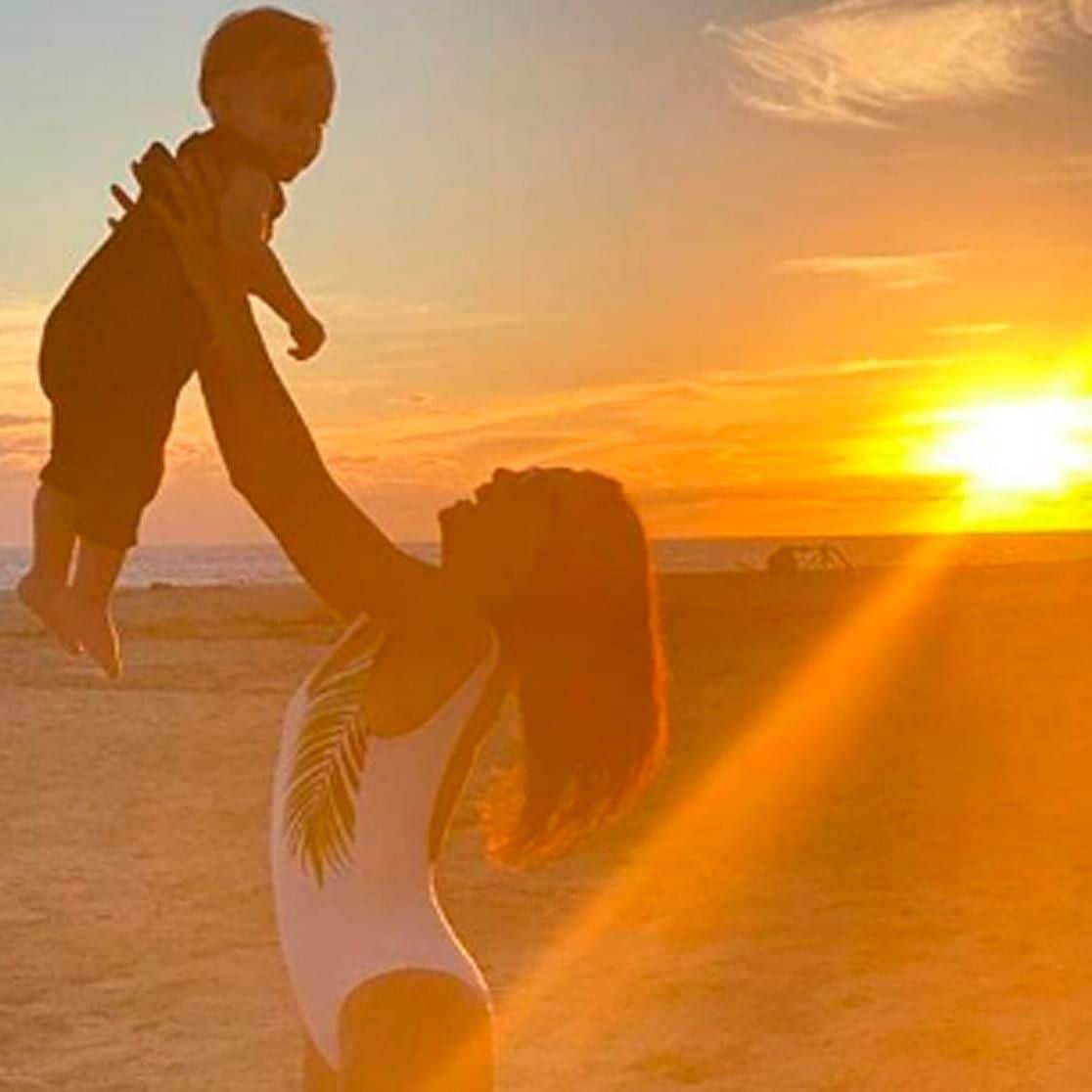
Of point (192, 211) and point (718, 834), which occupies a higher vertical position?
point (718, 834)

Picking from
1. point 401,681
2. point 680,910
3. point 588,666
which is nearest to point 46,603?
point 401,681

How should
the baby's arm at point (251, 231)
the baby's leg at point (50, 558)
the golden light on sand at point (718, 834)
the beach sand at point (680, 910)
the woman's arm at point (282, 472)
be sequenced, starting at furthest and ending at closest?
the golden light on sand at point (718, 834)
the beach sand at point (680, 910)
the baby's leg at point (50, 558)
the baby's arm at point (251, 231)
the woman's arm at point (282, 472)

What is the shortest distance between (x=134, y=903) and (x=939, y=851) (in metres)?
5.16

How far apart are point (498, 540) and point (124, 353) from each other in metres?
0.51

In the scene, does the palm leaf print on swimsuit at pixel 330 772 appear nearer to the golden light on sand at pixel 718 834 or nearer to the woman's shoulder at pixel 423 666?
the woman's shoulder at pixel 423 666

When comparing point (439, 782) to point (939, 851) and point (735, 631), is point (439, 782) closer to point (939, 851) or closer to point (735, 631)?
point (939, 851)

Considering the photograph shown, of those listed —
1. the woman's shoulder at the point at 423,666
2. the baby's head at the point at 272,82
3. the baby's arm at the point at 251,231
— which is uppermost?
the baby's head at the point at 272,82

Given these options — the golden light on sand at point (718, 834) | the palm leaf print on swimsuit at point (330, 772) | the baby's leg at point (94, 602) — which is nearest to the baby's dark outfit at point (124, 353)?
the baby's leg at point (94, 602)

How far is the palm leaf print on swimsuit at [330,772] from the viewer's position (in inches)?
96.3

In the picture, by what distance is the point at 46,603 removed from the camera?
8.89 feet

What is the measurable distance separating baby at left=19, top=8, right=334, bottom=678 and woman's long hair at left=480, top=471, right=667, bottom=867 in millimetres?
502

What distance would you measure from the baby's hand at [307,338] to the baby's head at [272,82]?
22cm

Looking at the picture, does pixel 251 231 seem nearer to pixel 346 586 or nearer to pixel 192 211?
pixel 192 211

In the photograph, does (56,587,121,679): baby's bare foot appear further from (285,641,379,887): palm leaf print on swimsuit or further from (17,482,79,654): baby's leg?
(285,641,379,887): palm leaf print on swimsuit
